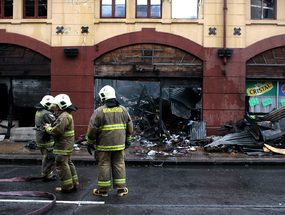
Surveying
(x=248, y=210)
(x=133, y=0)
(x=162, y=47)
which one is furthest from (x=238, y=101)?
(x=248, y=210)

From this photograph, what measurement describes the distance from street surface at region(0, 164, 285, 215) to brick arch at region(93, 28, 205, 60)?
17.2 ft

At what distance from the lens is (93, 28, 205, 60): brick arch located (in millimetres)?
11320

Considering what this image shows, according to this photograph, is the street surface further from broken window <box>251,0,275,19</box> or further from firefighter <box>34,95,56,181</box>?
broken window <box>251,0,275,19</box>

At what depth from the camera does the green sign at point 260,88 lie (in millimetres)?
11547

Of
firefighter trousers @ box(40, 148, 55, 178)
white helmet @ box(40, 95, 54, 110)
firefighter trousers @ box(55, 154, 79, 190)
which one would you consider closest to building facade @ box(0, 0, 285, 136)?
white helmet @ box(40, 95, 54, 110)

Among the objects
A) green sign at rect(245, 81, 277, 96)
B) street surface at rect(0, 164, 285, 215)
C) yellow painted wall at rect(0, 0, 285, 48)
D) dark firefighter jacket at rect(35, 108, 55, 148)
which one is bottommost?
street surface at rect(0, 164, 285, 215)

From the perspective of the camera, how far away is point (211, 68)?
11320mm

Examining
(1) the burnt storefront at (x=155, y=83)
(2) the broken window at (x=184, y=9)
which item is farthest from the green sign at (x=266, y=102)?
(2) the broken window at (x=184, y=9)

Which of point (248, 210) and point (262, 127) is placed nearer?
point (248, 210)

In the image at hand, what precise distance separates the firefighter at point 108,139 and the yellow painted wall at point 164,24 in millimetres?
6899

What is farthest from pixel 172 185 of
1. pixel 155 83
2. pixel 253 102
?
pixel 253 102

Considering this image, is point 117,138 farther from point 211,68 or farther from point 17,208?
point 211,68

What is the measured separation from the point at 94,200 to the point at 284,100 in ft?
30.8

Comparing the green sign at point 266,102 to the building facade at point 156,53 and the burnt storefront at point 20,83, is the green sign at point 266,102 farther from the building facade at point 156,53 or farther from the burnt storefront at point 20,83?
the burnt storefront at point 20,83
